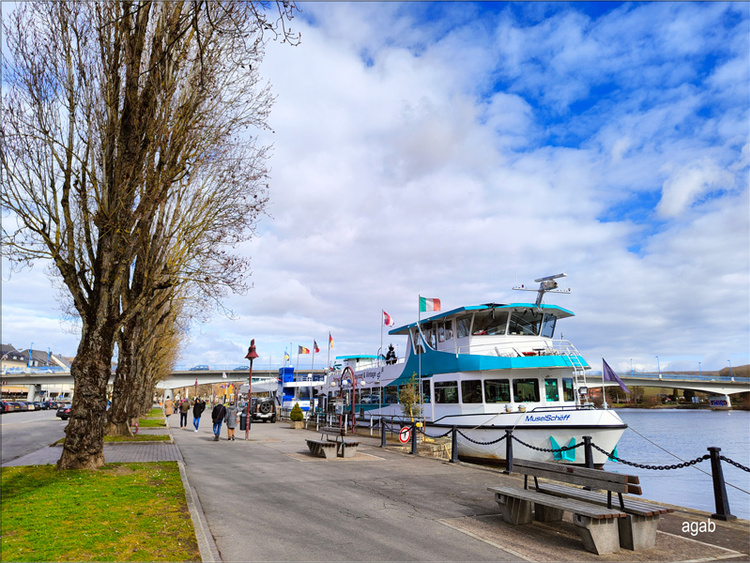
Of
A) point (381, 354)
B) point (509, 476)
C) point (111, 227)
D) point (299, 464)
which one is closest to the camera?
point (111, 227)

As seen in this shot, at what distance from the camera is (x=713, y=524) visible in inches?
316

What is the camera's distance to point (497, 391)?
65.2 ft

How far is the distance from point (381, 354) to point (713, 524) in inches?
895

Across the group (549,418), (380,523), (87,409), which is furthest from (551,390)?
(87,409)

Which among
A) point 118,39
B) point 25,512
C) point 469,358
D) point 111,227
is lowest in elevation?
point 25,512

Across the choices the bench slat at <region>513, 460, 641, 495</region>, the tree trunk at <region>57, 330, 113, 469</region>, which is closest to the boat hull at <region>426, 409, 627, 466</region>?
the bench slat at <region>513, 460, 641, 495</region>

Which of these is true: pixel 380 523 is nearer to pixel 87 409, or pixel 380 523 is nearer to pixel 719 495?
pixel 719 495

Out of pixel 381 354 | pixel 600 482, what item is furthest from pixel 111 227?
pixel 381 354

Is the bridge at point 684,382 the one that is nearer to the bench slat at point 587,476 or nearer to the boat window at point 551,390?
the boat window at point 551,390

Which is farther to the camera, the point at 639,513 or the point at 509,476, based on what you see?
the point at 509,476

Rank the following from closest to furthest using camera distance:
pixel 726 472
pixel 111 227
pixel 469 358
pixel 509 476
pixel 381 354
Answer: pixel 111 227
pixel 509 476
pixel 469 358
pixel 726 472
pixel 381 354

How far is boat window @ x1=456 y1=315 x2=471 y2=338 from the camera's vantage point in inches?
851

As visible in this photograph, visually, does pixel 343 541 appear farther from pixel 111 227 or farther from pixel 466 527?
pixel 111 227

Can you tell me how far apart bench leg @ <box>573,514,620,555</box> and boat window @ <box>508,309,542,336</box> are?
14768mm
